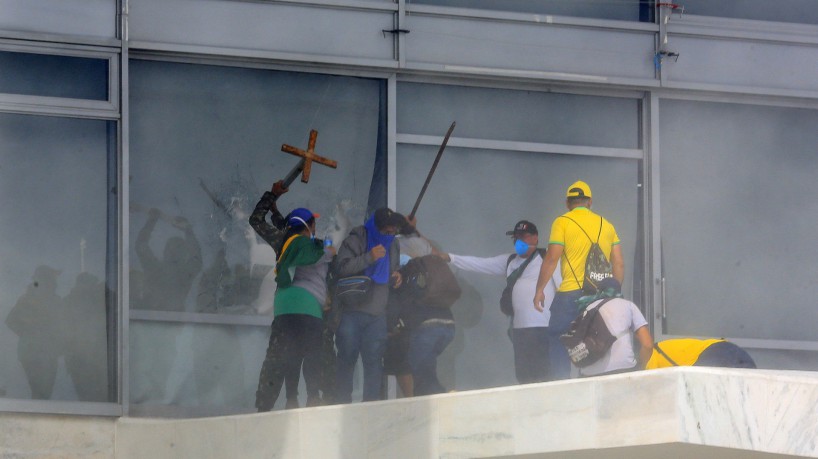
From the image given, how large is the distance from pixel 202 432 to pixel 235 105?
2920mm

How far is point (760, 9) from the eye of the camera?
41.4ft

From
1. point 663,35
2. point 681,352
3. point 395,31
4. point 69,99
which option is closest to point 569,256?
point 681,352

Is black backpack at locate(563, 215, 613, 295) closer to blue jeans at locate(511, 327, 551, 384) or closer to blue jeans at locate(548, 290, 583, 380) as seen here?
blue jeans at locate(548, 290, 583, 380)

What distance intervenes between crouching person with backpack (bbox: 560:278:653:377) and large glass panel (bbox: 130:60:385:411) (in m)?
3.28

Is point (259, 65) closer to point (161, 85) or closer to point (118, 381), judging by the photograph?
point (161, 85)

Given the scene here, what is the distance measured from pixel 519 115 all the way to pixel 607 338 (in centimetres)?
384

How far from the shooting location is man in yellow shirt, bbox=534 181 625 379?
1013 cm

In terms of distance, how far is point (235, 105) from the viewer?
1152cm

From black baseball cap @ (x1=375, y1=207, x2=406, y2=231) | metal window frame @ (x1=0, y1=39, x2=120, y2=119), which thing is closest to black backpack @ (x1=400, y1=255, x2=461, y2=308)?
black baseball cap @ (x1=375, y1=207, x2=406, y2=231)

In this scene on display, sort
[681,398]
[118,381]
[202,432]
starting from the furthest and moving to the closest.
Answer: [118,381] < [202,432] < [681,398]

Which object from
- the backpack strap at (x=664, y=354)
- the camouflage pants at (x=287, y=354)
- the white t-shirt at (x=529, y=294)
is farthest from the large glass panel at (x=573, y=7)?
the backpack strap at (x=664, y=354)

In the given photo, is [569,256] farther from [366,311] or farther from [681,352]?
[681,352]

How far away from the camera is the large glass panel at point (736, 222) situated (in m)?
12.3

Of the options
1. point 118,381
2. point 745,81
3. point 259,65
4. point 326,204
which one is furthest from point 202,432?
point 745,81
